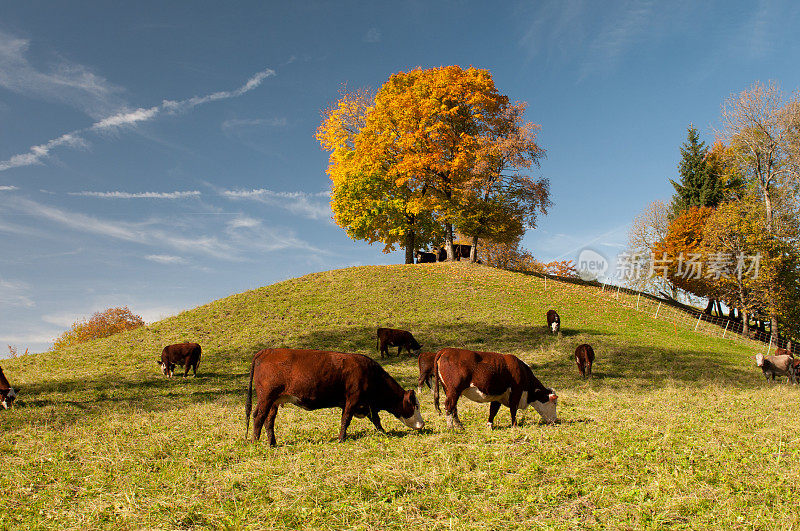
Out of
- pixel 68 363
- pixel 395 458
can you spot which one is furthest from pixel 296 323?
pixel 395 458

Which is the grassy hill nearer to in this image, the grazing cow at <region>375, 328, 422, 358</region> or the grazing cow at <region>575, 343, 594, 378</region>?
the grazing cow at <region>575, 343, 594, 378</region>

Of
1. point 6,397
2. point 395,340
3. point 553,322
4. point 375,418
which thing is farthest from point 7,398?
point 553,322

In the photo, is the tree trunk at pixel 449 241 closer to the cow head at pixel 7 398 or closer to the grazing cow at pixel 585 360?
the grazing cow at pixel 585 360

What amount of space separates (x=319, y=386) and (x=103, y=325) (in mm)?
61737

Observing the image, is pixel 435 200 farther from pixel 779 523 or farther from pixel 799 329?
pixel 779 523

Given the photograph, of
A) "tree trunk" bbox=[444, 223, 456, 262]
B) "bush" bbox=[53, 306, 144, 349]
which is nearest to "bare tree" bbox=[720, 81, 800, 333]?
"tree trunk" bbox=[444, 223, 456, 262]

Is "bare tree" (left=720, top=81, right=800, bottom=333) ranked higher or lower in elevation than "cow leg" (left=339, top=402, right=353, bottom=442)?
higher

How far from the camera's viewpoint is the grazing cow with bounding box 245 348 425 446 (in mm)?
8656

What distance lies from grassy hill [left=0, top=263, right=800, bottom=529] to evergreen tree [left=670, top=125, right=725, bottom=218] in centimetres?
3717

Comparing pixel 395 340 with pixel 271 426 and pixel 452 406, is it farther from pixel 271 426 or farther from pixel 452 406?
pixel 271 426

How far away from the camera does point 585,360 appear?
64.8 ft

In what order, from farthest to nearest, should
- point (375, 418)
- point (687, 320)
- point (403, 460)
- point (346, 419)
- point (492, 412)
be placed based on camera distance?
1. point (687, 320)
2. point (492, 412)
3. point (375, 418)
4. point (346, 419)
5. point (403, 460)

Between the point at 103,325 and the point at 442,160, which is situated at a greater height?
the point at 442,160

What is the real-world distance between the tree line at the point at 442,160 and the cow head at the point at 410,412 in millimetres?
31731
